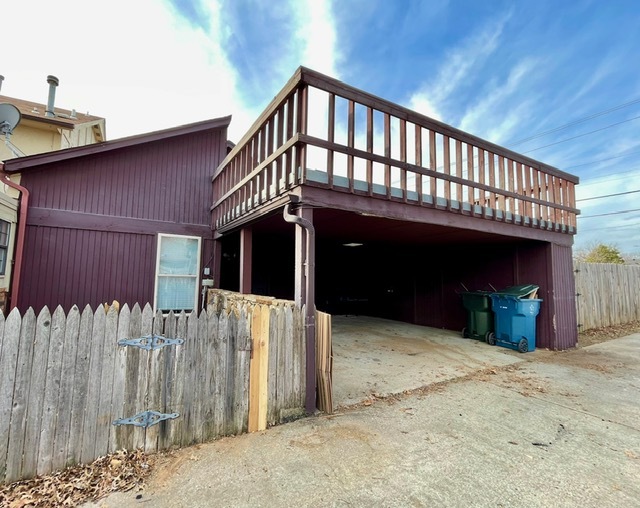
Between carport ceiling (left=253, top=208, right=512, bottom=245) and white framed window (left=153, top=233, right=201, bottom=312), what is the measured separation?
1.72m

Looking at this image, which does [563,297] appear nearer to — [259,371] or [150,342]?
[259,371]

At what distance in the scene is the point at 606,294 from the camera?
992 centimetres

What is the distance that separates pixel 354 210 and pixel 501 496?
3.20 metres

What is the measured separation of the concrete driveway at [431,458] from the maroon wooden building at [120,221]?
4586 millimetres

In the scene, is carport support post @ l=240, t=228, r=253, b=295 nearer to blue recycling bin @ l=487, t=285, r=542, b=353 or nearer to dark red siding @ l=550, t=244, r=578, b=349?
blue recycling bin @ l=487, t=285, r=542, b=353

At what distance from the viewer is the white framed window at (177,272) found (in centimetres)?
652

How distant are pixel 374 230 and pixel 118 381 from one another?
15.6 feet

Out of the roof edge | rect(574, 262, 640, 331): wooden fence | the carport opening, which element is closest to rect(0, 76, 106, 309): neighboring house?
the roof edge

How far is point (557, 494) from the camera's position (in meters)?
2.19

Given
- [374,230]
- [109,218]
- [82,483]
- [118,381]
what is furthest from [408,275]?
[82,483]

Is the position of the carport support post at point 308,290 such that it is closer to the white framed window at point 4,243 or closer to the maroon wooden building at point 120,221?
the maroon wooden building at point 120,221

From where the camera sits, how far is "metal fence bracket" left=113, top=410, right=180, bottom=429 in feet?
8.50

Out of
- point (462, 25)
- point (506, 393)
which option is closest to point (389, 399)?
point (506, 393)

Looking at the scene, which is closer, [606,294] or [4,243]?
[4,243]
